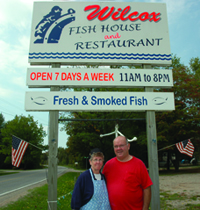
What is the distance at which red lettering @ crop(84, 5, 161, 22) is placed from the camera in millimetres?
5086

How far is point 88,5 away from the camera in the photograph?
5102 millimetres

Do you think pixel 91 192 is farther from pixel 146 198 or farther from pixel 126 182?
pixel 146 198

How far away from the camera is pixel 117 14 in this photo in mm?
5156

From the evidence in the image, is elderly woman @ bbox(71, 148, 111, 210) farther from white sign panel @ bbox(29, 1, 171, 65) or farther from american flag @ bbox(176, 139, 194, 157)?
american flag @ bbox(176, 139, 194, 157)

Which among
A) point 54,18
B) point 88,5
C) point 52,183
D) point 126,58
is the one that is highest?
point 88,5

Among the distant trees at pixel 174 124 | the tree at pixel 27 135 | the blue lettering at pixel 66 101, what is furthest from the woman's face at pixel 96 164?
the tree at pixel 27 135

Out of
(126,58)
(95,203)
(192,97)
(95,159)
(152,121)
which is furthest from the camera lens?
(192,97)

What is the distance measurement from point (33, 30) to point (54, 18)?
59 cm

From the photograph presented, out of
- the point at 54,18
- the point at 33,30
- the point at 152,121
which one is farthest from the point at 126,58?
the point at 33,30

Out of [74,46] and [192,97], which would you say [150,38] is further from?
[192,97]

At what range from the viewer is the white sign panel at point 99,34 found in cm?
488

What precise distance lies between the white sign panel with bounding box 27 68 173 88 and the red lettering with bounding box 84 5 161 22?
1441 mm

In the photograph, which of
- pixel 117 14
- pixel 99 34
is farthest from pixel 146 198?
pixel 117 14

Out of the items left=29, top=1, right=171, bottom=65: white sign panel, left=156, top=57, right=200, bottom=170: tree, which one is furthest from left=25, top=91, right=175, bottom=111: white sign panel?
left=156, top=57, right=200, bottom=170: tree
